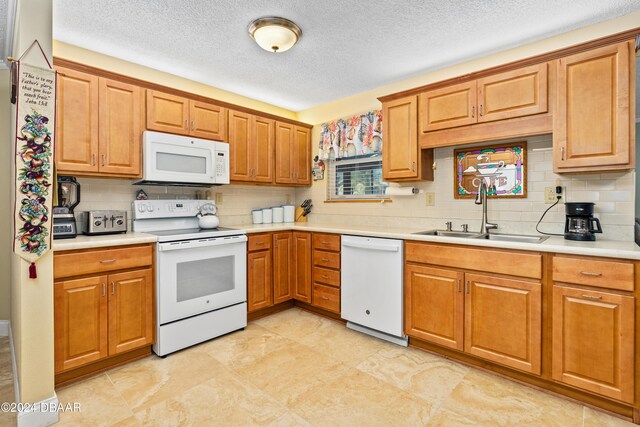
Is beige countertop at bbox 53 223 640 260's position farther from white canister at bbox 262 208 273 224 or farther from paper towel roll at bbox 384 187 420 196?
white canister at bbox 262 208 273 224

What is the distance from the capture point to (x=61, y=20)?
2303 mm

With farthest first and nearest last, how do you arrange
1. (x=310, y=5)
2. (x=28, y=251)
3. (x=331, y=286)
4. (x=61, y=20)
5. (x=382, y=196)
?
(x=382, y=196) < (x=331, y=286) < (x=61, y=20) < (x=310, y=5) < (x=28, y=251)

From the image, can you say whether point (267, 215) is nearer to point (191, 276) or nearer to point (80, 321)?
point (191, 276)

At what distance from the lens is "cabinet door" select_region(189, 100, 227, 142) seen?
303 centimetres

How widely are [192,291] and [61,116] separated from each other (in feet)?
5.23

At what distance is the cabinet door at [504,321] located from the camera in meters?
2.04

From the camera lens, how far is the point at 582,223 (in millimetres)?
2184

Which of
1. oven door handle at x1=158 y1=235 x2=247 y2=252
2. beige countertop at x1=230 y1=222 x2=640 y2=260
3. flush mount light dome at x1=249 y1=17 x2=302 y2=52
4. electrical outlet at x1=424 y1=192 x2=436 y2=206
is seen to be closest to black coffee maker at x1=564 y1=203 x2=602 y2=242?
beige countertop at x1=230 y1=222 x2=640 y2=260

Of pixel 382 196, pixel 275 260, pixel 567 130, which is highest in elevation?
pixel 567 130

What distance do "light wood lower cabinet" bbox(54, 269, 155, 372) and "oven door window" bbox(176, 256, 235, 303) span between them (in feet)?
0.73


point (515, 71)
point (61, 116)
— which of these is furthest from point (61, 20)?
point (515, 71)

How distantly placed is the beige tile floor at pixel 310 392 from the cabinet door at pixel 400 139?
1.57 meters

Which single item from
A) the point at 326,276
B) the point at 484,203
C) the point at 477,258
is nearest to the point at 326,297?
the point at 326,276

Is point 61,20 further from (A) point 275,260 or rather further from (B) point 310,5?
(A) point 275,260
